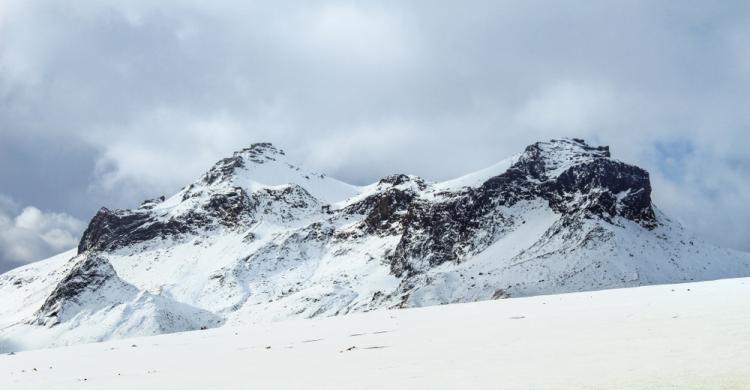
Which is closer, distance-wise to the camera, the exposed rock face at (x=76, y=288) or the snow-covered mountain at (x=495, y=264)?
the snow-covered mountain at (x=495, y=264)

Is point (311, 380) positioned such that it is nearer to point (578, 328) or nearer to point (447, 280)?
point (578, 328)

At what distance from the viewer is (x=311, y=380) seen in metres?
12.5

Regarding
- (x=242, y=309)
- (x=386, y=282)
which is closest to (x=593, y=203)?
(x=386, y=282)

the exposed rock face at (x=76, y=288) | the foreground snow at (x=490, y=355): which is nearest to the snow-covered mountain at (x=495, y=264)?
the exposed rock face at (x=76, y=288)

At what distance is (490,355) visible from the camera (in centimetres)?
1334

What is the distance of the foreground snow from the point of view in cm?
1031

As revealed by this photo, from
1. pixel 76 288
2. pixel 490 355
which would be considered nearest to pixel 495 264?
pixel 76 288

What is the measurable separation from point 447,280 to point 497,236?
49.6 metres

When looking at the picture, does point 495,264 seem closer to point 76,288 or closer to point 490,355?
point 76,288

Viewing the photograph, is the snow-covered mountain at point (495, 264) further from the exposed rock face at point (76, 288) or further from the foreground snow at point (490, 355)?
the foreground snow at point (490, 355)

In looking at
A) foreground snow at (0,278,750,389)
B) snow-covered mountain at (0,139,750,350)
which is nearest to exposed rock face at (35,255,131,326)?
snow-covered mountain at (0,139,750,350)

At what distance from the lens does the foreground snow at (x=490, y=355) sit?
10.3 metres

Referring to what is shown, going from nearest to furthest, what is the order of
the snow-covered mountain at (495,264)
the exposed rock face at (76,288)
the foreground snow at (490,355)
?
the foreground snow at (490,355), the snow-covered mountain at (495,264), the exposed rock face at (76,288)

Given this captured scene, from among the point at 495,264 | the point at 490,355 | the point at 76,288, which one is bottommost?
the point at 490,355
